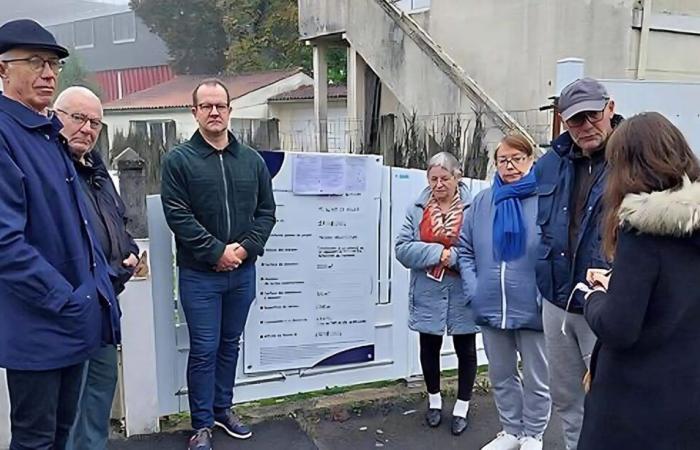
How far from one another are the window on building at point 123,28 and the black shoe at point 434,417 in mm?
52078

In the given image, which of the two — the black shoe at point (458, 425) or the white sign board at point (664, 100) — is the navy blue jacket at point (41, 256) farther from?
the white sign board at point (664, 100)

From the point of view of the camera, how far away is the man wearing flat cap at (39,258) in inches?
81.4

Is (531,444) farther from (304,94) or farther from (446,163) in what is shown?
(304,94)

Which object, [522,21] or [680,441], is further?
[522,21]

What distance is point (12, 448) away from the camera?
2.26 meters

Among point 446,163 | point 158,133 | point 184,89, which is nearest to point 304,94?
point 184,89

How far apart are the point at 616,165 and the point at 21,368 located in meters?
2.03

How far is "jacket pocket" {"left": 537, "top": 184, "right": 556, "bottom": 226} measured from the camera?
2844 mm

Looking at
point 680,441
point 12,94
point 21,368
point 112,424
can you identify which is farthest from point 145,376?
point 680,441

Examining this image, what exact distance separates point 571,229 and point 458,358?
1.36 metres

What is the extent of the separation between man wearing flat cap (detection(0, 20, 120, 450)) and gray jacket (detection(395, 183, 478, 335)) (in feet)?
5.95

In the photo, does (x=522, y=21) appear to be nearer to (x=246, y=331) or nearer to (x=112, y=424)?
(x=246, y=331)

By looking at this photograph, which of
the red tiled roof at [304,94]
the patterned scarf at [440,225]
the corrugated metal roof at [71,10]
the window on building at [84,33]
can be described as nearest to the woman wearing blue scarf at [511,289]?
the patterned scarf at [440,225]

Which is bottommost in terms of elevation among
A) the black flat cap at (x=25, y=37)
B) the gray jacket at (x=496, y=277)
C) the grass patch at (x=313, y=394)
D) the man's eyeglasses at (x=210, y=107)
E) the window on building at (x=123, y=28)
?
the grass patch at (x=313, y=394)
